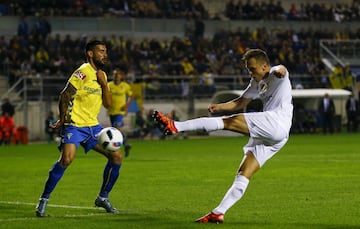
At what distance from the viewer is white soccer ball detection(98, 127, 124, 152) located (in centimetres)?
1361

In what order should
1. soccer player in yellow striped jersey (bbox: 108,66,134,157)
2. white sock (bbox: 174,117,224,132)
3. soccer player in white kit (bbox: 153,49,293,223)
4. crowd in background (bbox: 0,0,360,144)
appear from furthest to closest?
crowd in background (bbox: 0,0,360,144)
soccer player in yellow striped jersey (bbox: 108,66,134,157)
soccer player in white kit (bbox: 153,49,293,223)
white sock (bbox: 174,117,224,132)

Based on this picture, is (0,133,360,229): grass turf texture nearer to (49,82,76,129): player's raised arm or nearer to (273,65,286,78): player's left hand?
(49,82,76,129): player's raised arm

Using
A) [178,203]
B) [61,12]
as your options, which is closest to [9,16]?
[61,12]

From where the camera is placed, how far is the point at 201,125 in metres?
12.1

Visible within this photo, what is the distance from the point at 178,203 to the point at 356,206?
111 inches

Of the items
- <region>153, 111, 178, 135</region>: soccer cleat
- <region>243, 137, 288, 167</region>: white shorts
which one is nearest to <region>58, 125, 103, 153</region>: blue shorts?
<region>153, 111, 178, 135</region>: soccer cleat

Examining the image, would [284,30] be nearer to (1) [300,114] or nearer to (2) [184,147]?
(1) [300,114]

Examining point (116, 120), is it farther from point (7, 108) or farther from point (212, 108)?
point (212, 108)

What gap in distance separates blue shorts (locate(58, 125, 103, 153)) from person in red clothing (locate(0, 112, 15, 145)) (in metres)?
26.8

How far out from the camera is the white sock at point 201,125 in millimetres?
12000

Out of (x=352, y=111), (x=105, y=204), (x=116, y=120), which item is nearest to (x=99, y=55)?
(x=105, y=204)

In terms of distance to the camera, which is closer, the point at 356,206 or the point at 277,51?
the point at 356,206

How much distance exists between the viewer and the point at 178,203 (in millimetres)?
15555

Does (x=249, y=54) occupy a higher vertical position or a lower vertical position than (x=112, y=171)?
higher
